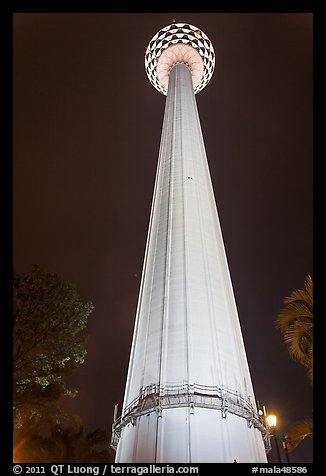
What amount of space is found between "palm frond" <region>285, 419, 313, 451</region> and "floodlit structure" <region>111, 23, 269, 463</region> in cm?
337

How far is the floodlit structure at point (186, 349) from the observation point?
20.9 metres

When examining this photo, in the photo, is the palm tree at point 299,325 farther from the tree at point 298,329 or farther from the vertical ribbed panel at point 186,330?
the vertical ribbed panel at point 186,330

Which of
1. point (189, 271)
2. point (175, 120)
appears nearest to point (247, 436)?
point (189, 271)

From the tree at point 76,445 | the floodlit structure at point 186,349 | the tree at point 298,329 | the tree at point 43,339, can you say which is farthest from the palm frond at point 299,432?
the tree at point 76,445

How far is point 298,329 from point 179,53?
43.8m

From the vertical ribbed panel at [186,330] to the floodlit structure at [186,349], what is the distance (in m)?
0.05

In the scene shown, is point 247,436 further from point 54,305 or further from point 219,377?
point 54,305

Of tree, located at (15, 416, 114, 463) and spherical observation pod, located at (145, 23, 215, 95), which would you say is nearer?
tree, located at (15, 416, 114, 463)

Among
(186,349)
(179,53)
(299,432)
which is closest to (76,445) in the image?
(186,349)

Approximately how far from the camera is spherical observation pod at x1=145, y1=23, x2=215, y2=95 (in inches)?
2167

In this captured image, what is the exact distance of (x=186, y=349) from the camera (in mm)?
24125

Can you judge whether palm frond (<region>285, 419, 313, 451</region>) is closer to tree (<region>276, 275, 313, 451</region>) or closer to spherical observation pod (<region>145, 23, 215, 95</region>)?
tree (<region>276, 275, 313, 451</region>)

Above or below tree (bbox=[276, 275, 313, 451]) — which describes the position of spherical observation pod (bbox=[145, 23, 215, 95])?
above

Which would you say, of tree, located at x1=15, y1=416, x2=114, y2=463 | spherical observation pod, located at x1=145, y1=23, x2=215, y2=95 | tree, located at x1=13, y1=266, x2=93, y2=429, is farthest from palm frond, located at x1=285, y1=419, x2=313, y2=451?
spherical observation pod, located at x1=145, y1=23, x2=215, y2=95
